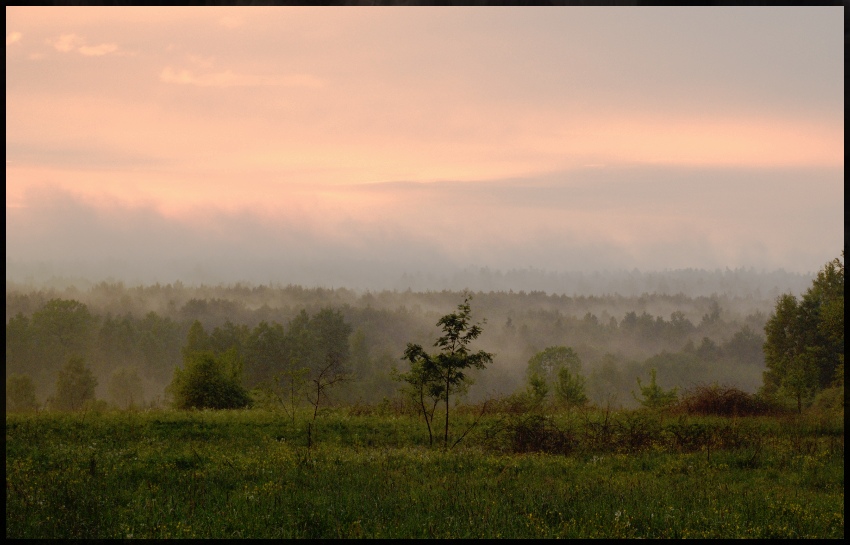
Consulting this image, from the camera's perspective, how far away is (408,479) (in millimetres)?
13961

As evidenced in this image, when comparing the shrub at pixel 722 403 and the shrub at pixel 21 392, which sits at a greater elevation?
the shrub at pixel 722 403

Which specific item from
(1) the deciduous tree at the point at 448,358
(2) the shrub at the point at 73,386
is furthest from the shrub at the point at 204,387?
(2) the shrub at the point at 73,386

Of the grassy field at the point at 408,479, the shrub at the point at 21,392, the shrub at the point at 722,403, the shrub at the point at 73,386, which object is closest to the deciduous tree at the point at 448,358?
the grassy field at the point at 408,479

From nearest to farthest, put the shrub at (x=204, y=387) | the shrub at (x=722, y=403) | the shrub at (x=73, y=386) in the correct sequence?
the shrub at (x=722, y=403)
the shrub at (x=204, y=387)
the shrub at (x=73, y=386)

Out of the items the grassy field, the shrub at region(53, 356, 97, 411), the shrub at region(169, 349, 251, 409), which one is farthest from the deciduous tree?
the shrub at region(53, 356, 97, 411)

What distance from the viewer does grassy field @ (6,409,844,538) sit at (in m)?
10.7

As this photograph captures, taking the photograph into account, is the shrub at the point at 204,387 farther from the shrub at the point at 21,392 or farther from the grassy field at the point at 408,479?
the shrub at the point at 21,392

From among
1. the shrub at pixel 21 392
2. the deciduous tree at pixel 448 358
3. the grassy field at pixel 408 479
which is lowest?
the shrub at pixel 21 392

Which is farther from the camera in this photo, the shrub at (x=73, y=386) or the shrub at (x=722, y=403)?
the shrub at (x=73, y=386)

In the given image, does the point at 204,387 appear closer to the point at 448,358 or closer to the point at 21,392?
the point at 448,358

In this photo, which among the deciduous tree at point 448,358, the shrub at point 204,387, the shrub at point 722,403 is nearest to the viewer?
the deciduous tree at point 448,358

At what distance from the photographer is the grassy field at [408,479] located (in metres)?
10.7

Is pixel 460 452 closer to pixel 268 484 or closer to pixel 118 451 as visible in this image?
pixel 268 484

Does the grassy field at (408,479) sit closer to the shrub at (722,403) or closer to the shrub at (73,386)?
the shrub at (722,403)
